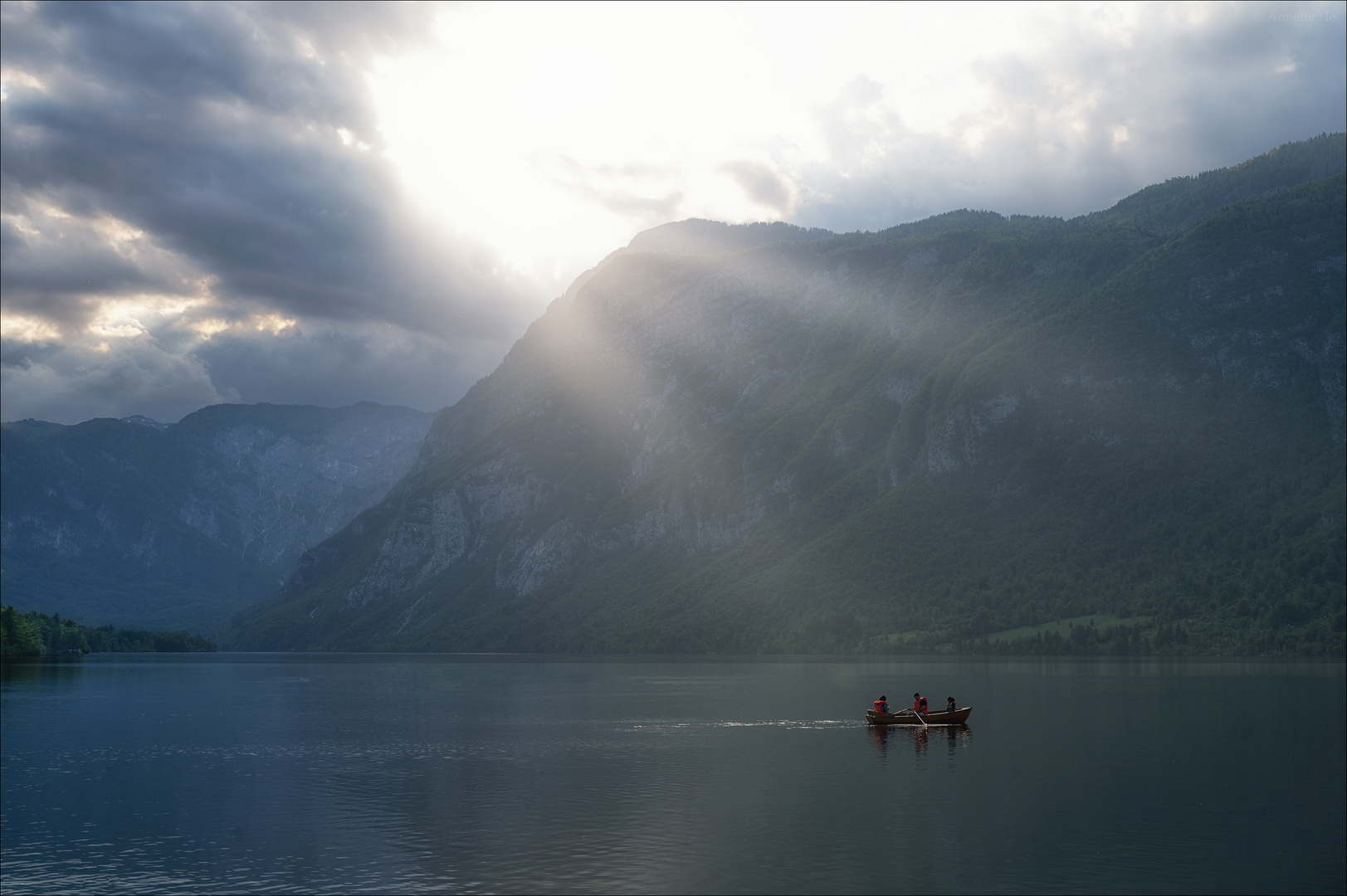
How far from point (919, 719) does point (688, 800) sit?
44607 millimetres

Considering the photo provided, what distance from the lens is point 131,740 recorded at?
325ft

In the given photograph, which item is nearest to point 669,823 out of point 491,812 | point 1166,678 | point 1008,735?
point 491,812

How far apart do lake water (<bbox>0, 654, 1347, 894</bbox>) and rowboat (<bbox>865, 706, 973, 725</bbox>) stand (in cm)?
149

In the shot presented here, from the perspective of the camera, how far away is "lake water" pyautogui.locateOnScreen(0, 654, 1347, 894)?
46.6 meters

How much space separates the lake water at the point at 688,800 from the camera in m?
46.6

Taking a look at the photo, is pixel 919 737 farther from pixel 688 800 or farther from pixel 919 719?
pixel 688 800

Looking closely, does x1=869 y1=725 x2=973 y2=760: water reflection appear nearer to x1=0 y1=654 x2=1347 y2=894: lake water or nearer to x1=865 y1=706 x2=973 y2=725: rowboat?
x1=865 y1=706 x2=973 y2=725: rowboat

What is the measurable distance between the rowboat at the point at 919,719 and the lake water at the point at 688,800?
149cm

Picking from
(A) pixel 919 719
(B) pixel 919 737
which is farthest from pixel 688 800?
(A) pixel 919 719

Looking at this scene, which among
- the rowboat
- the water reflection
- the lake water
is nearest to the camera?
the lake water

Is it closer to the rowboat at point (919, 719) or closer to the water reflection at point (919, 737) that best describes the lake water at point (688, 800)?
the water reflection at point (919, 737)

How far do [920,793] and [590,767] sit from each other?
25.1 metres

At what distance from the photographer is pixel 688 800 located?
211ft

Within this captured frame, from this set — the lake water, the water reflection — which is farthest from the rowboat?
the lake water
